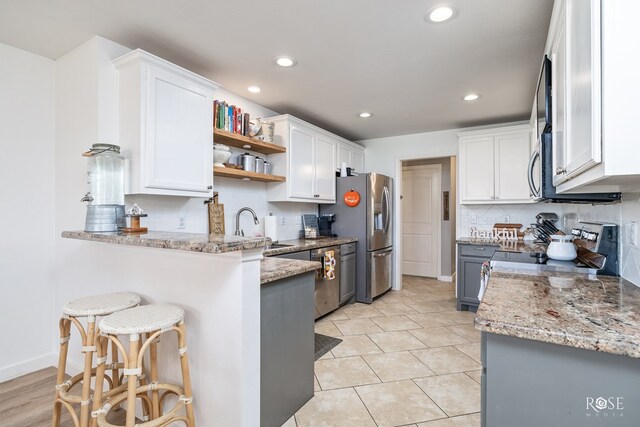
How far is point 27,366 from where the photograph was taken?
242 centimetres

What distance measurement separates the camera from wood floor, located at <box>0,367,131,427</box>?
6.15 feet

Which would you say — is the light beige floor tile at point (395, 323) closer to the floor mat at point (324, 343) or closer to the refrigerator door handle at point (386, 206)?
the floor mat at point (324, 343)

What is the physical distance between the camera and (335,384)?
2270 millimetres

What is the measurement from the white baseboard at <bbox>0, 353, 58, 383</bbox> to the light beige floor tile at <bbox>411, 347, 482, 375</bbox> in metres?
2.97

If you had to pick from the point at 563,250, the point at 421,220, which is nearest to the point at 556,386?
the point at 563,250

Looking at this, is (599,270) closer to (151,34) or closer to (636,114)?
(636,114)

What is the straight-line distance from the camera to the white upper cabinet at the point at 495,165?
3850 mm

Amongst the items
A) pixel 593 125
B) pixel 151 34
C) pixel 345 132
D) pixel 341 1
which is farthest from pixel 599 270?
pixel 345 132

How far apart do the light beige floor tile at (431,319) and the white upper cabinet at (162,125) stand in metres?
2.66

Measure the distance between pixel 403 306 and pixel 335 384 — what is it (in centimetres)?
212

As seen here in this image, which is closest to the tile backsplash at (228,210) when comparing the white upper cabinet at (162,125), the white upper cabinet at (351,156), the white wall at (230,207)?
the white wall at (230,207)

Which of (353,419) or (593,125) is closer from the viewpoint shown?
(593,125)

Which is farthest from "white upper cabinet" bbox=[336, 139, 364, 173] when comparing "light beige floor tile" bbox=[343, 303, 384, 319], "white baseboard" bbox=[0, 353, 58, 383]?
"white baseboard" bbox=[0, 353, 58, 383]

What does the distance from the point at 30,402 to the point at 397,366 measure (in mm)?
2534
